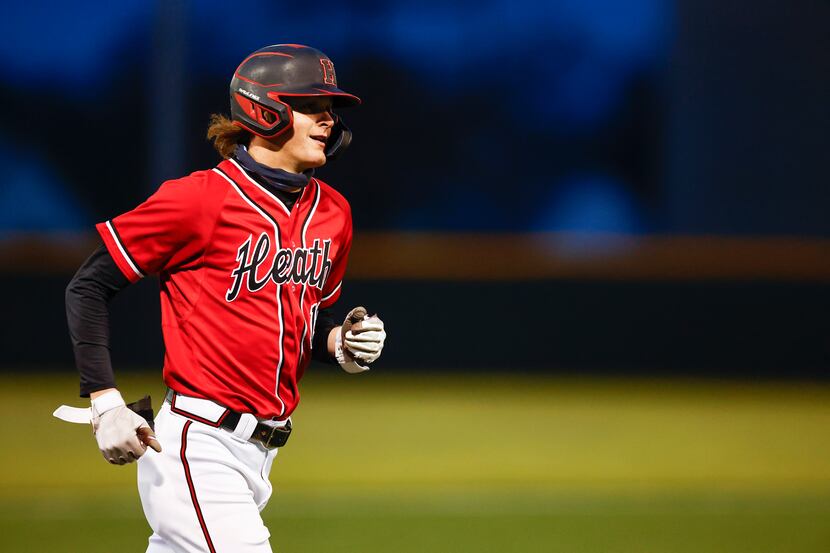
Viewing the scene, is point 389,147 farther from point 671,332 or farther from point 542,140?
point 671,332

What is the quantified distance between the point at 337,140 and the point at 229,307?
67 centimetres

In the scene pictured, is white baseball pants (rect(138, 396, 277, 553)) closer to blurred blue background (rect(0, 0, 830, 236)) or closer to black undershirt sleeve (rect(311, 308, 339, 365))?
black undershirt sleeve (rect(311, 308, 339, 365))

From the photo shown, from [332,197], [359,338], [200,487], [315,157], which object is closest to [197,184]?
[315,157]

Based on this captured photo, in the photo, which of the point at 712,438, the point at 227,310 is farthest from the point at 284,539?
the point at 712,438

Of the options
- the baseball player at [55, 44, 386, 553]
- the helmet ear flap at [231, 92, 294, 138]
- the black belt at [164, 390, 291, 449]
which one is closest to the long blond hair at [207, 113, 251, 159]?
the baseball player at [55, 44, 386, 553]

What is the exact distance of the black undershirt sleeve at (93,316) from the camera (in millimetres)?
3133

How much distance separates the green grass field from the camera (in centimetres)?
592

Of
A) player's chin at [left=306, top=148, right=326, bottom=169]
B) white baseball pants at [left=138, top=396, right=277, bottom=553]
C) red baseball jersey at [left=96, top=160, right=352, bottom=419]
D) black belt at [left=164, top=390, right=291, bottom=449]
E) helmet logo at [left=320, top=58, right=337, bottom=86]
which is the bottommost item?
white baseball pants at [left=138, top=396, right=277, bottom=553]

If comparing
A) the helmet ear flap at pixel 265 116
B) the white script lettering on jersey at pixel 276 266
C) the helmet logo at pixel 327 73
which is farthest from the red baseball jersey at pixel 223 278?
the helmet logo at pixel 327 73

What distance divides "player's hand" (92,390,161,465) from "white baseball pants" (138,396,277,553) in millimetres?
114

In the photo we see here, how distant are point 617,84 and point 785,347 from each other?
23.8 feet

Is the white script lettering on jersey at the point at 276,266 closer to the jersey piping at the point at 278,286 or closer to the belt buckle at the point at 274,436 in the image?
the jersey piping at the point at 278,286

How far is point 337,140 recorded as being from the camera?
3.64 metres

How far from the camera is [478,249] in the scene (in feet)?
40.8
